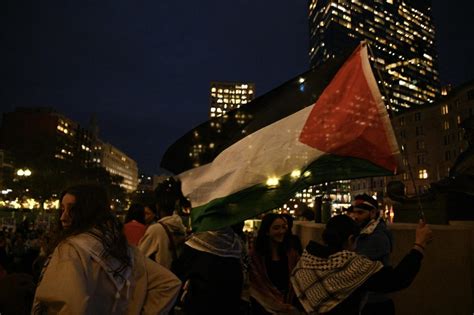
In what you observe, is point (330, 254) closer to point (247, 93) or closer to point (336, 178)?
point (336, 178)

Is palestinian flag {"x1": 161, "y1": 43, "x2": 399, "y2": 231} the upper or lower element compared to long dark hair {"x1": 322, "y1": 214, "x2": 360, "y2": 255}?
upper

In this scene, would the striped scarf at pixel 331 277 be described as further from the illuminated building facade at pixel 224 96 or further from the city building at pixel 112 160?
the illuminated building facade at pixel 224 96

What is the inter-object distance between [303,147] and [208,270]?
1.52m

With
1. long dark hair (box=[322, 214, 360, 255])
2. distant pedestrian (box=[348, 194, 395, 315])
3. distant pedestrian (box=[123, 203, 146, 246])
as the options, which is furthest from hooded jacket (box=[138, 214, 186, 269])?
long dark hair (box=[322, 214, 360, 255])

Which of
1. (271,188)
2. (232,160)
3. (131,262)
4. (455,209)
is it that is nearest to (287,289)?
(271,188)

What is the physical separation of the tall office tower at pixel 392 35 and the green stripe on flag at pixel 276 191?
493 ft

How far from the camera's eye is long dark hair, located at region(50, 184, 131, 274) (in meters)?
2.39

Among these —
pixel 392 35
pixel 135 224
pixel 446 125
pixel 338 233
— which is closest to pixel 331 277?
pixel 338 233

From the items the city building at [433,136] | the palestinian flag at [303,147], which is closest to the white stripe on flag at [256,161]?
the palestinian flag at [303,147]

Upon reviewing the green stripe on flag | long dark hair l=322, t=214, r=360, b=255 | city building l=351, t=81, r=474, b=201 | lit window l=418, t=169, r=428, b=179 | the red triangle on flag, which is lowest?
long dark hair l=322, t=214, r=360, b=255

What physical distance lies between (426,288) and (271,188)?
119 inches

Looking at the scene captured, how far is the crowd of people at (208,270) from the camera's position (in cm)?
223

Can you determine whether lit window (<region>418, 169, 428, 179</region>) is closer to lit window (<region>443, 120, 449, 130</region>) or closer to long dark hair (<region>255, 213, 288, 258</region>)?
lit window (<region>443, 120, 449, 130</region>)

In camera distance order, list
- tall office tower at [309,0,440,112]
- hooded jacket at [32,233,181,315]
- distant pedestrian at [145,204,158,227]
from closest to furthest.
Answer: hooded jacket at [32,233,181,315]
distant pedestrian at [145,204,158,227]
tall office tower at [309,0,440,112]
